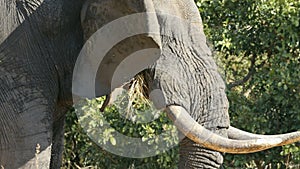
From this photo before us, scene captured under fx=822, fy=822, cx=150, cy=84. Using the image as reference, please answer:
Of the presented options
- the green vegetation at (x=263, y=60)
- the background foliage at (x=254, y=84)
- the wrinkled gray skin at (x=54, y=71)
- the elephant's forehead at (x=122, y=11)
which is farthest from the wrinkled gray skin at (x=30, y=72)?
the green vegetation at (x=263, y=60)

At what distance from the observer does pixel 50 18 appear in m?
4.03

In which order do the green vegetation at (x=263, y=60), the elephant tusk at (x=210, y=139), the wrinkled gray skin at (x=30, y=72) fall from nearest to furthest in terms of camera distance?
the elephant tusk at (x=210, y=139), the wrinkled gray skin at (x=30, y=72), the green vegetation at (x=263, y=60)

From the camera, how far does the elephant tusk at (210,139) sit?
3.83 metres

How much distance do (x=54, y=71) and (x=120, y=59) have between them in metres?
0.33

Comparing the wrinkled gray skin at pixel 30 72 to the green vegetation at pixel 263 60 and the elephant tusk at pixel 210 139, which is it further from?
the green vegetation at pixel 263 60

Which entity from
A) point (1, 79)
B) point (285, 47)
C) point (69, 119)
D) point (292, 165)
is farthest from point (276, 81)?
point (1, 79)

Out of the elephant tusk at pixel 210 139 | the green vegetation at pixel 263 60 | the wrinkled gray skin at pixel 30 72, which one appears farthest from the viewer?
the green vegetation at pixel 263 60

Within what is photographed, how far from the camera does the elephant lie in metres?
3.90

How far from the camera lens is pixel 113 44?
408 centimetres

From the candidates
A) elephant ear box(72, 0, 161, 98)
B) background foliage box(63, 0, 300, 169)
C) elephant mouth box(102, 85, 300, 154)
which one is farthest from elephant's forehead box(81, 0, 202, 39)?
background foliage box(63, 0, 300, 169)

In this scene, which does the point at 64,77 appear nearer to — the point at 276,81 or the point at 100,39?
the point at 100,39

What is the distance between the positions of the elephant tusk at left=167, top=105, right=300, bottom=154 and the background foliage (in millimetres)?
2920

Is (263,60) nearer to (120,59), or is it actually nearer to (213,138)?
(120,59)

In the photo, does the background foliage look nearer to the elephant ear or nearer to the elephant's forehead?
the elephant ear
